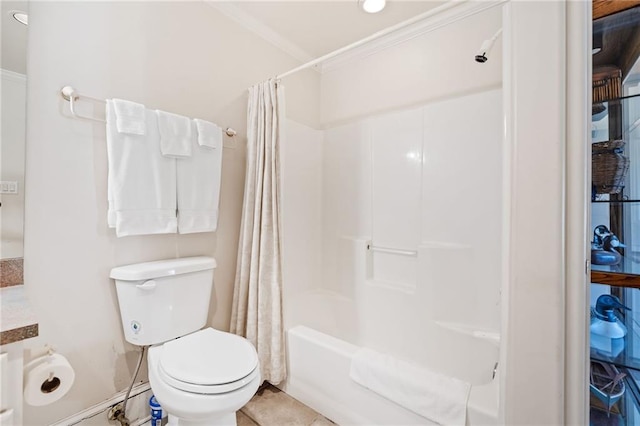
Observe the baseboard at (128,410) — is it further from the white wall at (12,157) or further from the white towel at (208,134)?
the white towel at (208,134)

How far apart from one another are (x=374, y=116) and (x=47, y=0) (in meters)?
1.86

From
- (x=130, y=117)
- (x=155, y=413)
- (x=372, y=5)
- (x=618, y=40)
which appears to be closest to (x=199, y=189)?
(x=130, y=117)

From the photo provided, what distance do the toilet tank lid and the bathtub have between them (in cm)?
66

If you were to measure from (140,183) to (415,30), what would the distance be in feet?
6.41

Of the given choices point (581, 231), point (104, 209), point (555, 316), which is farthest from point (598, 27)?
point (104, 209)

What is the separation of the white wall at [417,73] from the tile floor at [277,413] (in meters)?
2.02

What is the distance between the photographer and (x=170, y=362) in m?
1.19

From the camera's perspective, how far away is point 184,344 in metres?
1.35

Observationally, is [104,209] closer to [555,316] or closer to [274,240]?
[274,240]

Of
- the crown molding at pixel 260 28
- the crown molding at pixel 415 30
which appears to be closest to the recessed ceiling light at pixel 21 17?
the crown molding at pixel 260 28

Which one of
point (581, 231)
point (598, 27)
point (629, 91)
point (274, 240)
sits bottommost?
point (274, 240)

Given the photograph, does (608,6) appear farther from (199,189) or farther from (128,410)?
(128,410)

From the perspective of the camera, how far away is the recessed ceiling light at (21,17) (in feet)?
3.68

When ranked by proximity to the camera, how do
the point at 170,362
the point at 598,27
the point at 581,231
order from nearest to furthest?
the point at 581,231, the point at 598,27, the point at 170,362
